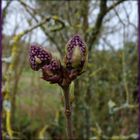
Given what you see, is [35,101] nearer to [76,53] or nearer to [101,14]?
[101,14]

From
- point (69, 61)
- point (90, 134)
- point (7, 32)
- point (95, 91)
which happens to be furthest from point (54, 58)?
point (7, 32)

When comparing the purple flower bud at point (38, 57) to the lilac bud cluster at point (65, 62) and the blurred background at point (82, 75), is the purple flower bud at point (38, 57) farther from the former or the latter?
the blurred background at point (82, 75)

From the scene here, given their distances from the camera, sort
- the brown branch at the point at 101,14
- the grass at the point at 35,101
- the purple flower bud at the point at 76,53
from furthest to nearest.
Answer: the grass at the point at 35,101 → the brown branch at the point at 101,14 → the purple flower bud at the point at 76,53

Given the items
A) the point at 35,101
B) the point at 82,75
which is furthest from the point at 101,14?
the point at 35,101

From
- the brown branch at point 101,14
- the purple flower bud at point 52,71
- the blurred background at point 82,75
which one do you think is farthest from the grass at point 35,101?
the purple flower bud at point 52,71

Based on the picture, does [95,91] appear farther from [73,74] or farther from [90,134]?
[73,74]

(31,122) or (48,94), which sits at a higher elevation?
(48,94)

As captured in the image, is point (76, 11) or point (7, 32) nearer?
point (76, 11)
